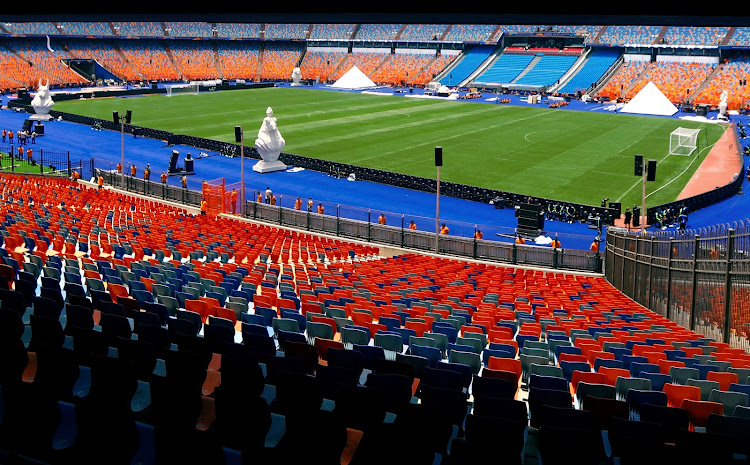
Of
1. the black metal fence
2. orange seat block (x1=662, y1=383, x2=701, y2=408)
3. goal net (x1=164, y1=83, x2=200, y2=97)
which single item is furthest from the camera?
goal net (x1=164, y1=83, x2=200, y2=97)

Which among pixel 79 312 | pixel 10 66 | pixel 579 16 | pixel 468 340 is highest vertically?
pixel 10 66

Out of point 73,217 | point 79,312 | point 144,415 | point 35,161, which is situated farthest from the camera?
point 35,161

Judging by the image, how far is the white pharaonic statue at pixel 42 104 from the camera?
69.4m

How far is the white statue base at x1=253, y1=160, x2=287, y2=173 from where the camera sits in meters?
49.4

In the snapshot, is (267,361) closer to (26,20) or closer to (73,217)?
(26,20)

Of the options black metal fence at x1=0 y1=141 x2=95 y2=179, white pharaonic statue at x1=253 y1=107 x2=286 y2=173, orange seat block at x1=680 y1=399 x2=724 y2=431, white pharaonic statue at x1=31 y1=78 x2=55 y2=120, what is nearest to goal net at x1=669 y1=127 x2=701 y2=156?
white pharaonic statue at x1=253 y1=107 x2=286 y2=173

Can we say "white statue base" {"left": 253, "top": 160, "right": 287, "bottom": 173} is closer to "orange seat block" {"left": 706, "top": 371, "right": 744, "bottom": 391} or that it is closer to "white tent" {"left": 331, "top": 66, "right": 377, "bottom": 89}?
"orange seat block" {"left": 706, "top": 371, "right": 744, "bottom": 391}

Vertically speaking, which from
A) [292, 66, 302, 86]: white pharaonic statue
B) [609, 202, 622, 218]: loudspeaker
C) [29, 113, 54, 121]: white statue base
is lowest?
[609, 202, 622, 218]: loudspeaker

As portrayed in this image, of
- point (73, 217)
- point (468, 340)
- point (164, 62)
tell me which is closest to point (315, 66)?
A: point (164, 62)

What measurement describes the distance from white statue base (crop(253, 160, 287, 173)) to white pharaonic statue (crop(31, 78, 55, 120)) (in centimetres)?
3106

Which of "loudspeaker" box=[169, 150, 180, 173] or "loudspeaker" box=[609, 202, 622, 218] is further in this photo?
"loudspeaker" box=[169, 150, 180, 173]

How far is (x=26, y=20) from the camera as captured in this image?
902 cm

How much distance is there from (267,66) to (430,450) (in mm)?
123857

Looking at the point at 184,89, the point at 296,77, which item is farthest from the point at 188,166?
the point at 296,77
